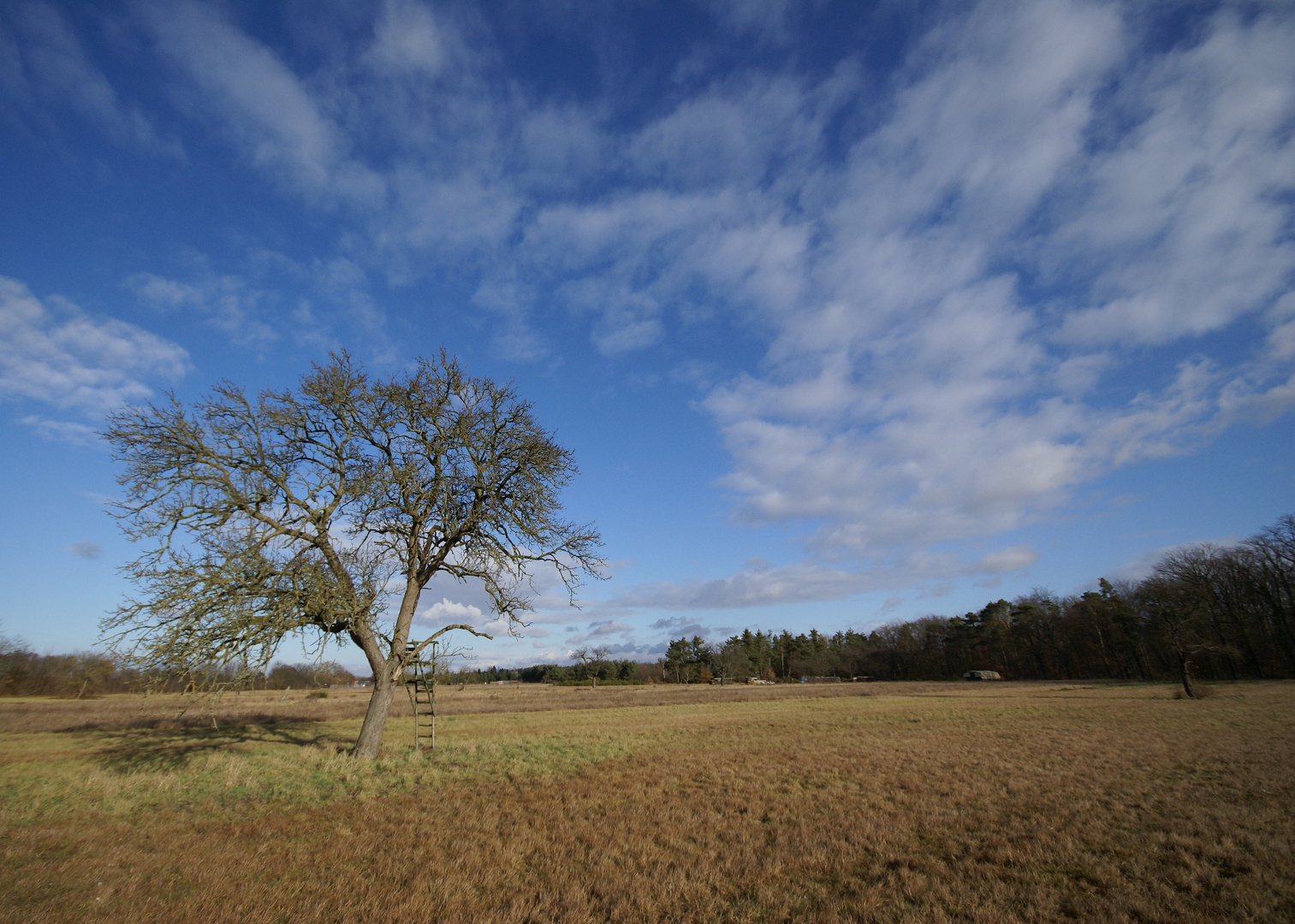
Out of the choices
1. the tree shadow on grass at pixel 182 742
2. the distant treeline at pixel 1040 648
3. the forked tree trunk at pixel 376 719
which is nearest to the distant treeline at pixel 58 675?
the distant treeline at pixel 1040 648

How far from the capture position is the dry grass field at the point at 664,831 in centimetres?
586

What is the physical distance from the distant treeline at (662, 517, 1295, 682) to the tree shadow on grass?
4708cm

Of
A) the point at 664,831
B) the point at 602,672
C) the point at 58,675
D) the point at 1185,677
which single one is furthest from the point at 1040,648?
the point at 58,675

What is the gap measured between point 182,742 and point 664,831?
20375mm

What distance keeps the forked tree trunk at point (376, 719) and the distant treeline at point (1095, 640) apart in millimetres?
42619

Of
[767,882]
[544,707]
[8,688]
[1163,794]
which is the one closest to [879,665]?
[544,707]

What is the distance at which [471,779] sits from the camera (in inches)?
507

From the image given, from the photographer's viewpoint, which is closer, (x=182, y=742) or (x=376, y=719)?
(x=376, y=719)

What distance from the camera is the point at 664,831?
28.2ft

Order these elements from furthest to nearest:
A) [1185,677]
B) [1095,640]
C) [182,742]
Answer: [1095,640] → [1185,677] → [182,742]

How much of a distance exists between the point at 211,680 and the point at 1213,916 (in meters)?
17.6

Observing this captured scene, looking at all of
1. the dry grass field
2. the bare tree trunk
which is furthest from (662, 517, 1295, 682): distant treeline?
the dry grass field

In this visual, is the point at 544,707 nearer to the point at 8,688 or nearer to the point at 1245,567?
the point at 8,688

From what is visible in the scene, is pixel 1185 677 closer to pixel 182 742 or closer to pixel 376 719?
pixel 376 719
